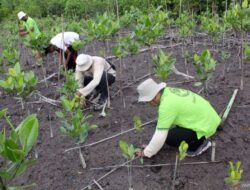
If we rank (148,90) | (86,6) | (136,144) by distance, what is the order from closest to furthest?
(148,90)
(136,144)
(86,6)

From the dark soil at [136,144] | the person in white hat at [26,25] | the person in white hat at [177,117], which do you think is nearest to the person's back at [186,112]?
the person in white hat at [177,117]

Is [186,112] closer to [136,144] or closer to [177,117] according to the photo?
[177,117]

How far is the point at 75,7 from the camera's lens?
59.0 feet

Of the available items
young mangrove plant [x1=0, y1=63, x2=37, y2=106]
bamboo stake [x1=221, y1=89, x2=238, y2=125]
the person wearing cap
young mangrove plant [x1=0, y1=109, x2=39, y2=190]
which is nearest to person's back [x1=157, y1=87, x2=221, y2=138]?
bamboo stake [x1=221, y1=89, x2=238, y2=125]

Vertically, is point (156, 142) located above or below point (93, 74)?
below

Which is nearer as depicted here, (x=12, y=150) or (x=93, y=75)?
(x=12, y=150)

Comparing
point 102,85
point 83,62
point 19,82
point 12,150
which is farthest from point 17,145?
point 102,85

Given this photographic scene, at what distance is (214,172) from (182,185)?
34 centimetres

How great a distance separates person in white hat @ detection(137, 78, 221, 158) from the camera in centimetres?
326

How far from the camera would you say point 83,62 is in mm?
4633

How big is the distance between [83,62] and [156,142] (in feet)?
5.69

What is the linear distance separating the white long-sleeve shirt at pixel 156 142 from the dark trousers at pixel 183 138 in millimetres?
270

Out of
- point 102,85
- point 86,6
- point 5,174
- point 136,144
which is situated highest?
point 5,174

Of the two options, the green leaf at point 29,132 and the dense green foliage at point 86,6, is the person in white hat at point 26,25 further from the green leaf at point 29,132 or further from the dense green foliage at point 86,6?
the green leaf at point 29,132
